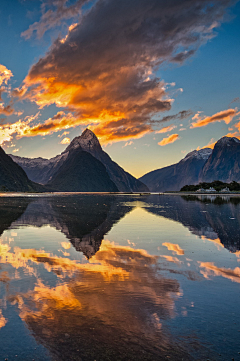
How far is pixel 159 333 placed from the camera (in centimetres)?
805

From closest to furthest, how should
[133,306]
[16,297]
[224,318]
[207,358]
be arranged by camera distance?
[207,358] → [224,318] → [133,306] → [16,297]

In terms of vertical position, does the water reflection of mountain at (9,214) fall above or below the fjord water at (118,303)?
above

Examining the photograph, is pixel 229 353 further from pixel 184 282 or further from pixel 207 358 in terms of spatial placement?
pixel 184 282

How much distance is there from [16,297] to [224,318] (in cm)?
767

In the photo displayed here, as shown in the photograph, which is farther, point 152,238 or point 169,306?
point 152,238

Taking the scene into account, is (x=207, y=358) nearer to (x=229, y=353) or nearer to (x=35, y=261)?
(x=229, y=353)

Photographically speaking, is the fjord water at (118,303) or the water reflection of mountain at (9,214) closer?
the fjord water at (118,303)

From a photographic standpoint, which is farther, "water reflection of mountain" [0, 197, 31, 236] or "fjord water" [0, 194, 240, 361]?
"water reflection of mountain" [0, 197, 31, 236]

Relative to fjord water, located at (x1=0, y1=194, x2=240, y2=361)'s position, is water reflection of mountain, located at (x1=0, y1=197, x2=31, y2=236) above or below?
above

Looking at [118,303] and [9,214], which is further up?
[9,214]

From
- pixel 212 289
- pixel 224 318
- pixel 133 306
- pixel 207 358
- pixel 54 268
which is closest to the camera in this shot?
pixel 207 358

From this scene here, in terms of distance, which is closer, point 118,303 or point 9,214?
point 118,303

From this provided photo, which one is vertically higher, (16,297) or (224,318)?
(16,297)

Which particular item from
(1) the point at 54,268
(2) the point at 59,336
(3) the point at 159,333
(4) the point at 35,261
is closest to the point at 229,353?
(3) the point at 159,333
